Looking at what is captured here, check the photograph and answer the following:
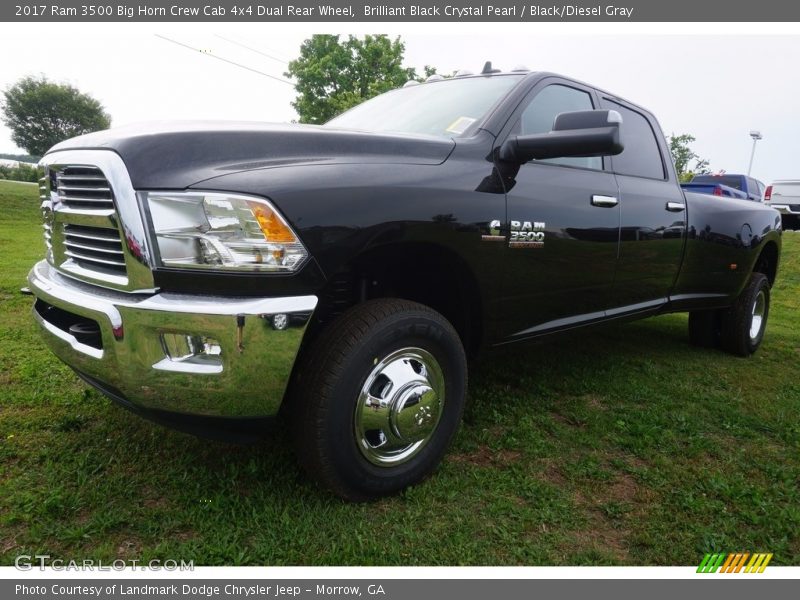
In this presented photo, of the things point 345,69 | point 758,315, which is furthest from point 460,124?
point 345,69

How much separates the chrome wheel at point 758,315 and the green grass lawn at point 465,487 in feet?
4.63

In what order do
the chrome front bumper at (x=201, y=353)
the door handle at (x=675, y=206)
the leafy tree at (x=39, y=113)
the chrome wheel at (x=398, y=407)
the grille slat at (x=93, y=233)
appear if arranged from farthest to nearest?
the leafy tree at (x=39, y=113), the door handle at (x=675, y=206), the chrome wheel at (x=398, y=407), the grille slat at (x=93, y=233), the chrome front bumper at (x=201, y=353)

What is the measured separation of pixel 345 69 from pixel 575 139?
1175 inches

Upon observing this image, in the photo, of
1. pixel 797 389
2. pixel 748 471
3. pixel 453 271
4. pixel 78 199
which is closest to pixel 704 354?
pixel 797 389

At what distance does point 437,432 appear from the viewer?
224 centimetres

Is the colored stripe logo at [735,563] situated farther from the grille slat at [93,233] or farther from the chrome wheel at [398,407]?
the grille slat at [93,233]

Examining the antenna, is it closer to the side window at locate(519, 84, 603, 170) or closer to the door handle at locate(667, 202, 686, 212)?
the side window at locate(519, 84, 603, 170)

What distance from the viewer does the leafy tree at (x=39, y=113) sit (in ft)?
158

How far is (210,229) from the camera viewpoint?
1.68 metres

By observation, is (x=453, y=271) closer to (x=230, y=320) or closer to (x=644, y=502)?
(x=230, y=320)

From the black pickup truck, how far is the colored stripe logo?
1.01 metres

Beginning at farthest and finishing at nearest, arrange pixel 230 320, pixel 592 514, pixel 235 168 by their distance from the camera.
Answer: pixel 592 514 → pixel 235 168 → pixel 230 320

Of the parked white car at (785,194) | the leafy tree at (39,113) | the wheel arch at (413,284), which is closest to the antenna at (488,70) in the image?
the wheel arch at (413,284)

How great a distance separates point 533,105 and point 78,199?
208 cm
